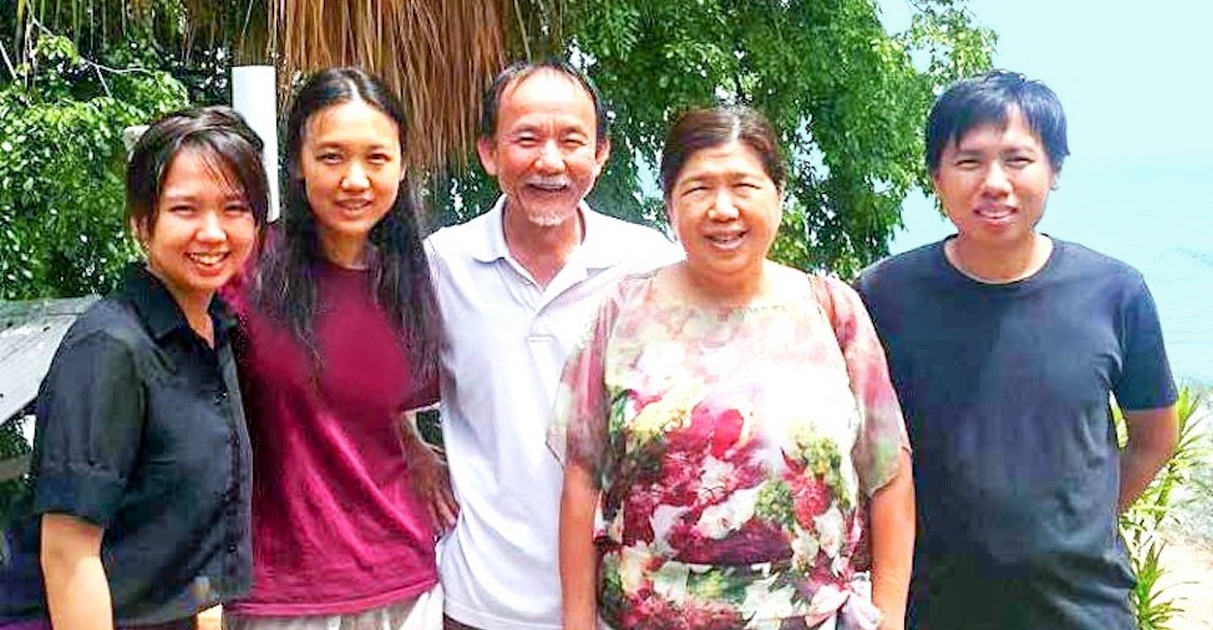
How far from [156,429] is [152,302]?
0.59 ft

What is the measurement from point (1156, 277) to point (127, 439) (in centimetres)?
2881

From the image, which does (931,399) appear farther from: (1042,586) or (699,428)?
(699,428)

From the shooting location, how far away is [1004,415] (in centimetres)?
212

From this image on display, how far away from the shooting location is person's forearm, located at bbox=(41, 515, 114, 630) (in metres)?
1.73

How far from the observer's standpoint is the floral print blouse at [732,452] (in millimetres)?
1896

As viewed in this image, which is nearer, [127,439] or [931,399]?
[127,439]

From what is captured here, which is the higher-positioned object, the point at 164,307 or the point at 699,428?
the point at 164,307

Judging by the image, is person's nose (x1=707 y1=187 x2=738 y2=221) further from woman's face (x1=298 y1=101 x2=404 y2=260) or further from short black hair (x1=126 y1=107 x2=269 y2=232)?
short black hair (x1=126 y1=107 x2=269 y2=232)

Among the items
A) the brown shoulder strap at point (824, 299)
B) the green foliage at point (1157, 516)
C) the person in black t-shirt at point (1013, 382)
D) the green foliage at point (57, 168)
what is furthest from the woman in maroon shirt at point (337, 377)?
the green foliage at point (1157, 516)

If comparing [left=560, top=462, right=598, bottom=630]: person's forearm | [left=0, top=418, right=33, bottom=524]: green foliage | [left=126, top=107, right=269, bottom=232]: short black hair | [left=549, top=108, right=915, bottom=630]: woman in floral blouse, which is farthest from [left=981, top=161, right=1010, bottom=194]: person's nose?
[left=0, top=418, right=33, bottom=524]: green foliage

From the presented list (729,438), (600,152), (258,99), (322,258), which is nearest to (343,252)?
(322,258)

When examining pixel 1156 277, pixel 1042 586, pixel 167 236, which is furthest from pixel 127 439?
pixel 1156 277

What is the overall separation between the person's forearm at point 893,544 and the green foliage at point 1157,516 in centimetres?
300

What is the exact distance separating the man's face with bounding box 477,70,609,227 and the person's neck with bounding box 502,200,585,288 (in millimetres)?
30
